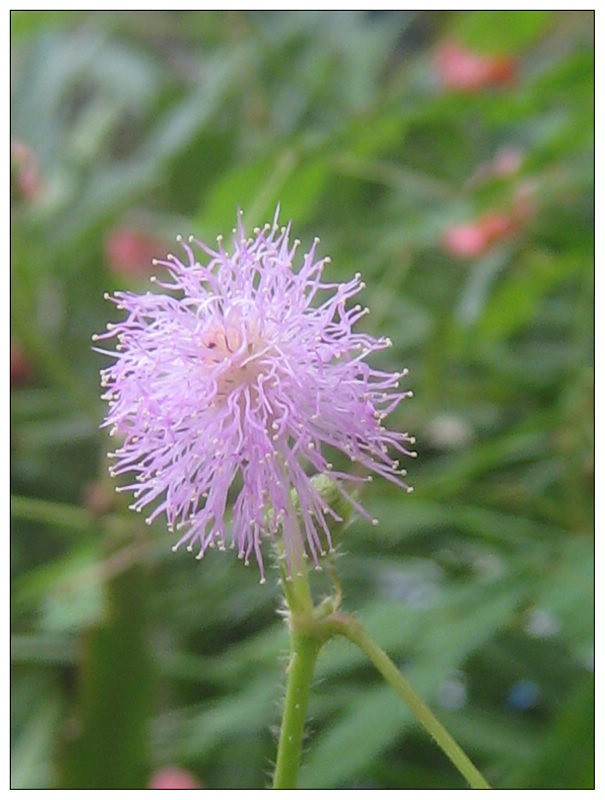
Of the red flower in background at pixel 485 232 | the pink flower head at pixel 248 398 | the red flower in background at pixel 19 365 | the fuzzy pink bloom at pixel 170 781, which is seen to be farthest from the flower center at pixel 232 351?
the red flower in background at pixel 19 365

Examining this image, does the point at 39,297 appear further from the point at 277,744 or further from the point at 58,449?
the point at 277,744

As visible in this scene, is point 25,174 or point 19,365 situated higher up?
point 25,174

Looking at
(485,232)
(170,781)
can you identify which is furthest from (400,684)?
(485,232)

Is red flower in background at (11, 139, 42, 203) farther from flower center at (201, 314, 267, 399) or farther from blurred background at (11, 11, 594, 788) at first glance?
flower center at (201, 314, 267, 399)

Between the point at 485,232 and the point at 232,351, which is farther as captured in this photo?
the point at 485,232

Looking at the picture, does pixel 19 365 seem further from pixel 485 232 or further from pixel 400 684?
pixel 400 684
